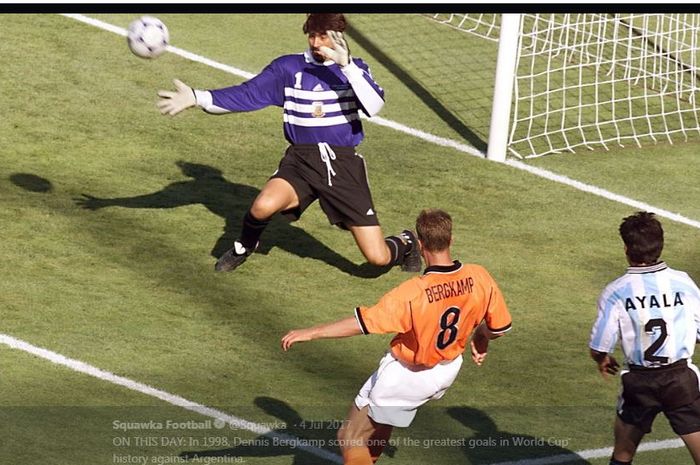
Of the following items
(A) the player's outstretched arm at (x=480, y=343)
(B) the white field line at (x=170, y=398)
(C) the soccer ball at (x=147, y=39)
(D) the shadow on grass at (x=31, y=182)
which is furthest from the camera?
(D) the shadow on grass at (x=31, y=182)

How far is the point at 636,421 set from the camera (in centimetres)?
661

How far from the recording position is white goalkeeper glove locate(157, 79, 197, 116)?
8.94 meters

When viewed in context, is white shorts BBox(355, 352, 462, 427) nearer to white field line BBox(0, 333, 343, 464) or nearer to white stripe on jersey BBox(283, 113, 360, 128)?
white field line BBox(0, 333, 343, 464)

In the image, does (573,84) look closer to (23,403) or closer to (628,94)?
(628,94)

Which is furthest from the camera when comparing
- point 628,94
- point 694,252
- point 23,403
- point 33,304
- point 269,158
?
point 628,94

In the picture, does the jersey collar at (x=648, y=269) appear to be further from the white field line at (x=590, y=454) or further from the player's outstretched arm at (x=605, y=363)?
the white field line at (x=590, y=454)

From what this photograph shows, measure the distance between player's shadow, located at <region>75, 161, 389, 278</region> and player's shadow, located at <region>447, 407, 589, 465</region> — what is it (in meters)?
2.63

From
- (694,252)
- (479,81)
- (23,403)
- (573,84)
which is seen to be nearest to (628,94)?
(573,84)

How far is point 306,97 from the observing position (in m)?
9.70

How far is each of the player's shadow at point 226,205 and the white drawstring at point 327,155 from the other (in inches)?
41.6

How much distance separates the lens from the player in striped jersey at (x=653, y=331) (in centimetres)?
641

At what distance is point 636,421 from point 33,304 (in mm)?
4771

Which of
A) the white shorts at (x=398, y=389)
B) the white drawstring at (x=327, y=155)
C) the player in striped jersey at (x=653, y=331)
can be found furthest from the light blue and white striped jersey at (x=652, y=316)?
the white drawstring at (x=327, y=155)

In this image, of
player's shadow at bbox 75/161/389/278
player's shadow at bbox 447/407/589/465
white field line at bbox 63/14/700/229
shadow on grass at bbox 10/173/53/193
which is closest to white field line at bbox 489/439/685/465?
player's shadow at bbox 447/407/589/465
